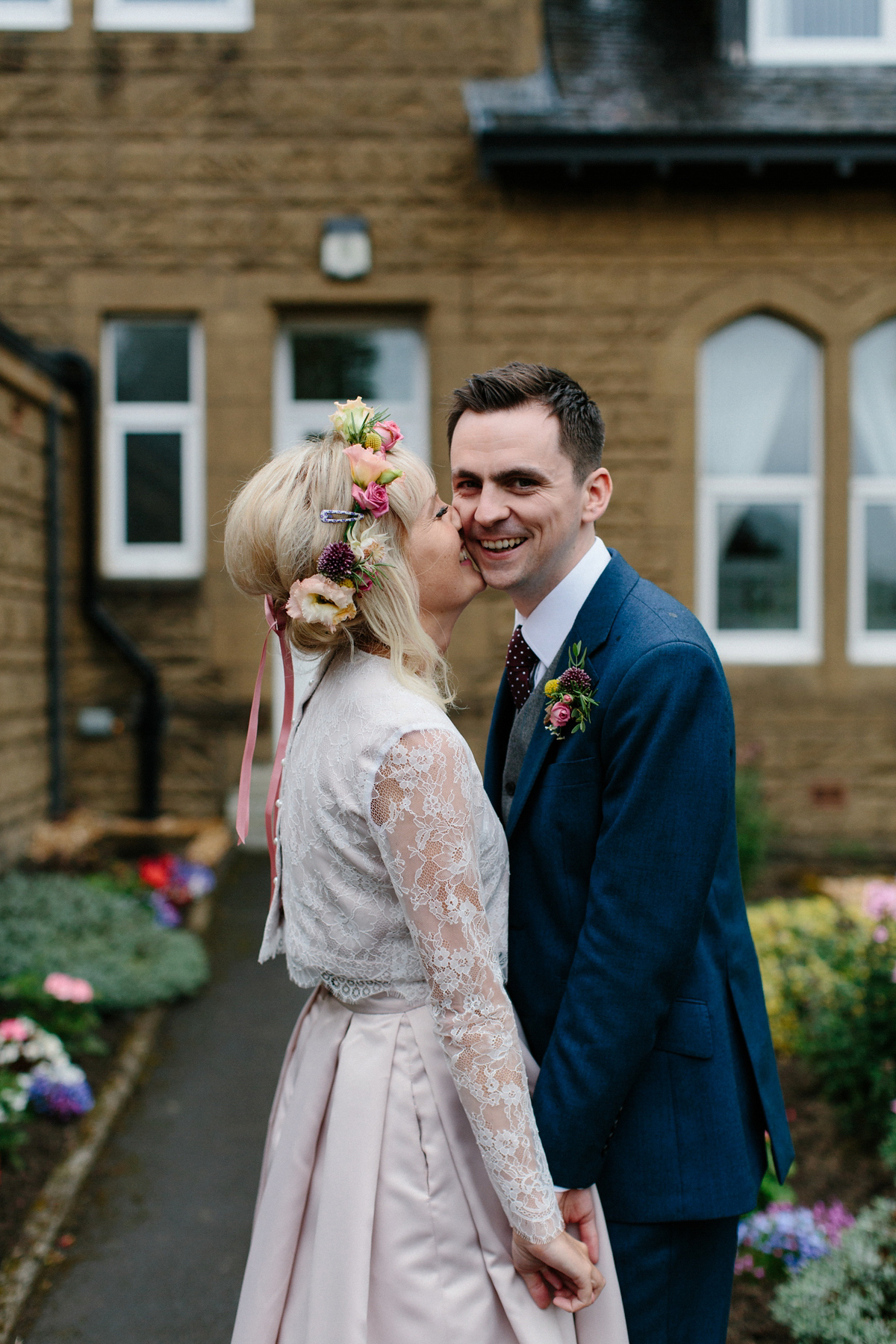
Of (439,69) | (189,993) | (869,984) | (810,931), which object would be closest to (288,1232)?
(869,984)

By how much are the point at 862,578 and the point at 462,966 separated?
6.79m

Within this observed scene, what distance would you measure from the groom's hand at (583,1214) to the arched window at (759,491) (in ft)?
20.0

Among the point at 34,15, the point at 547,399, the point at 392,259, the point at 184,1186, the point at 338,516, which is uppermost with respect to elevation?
the point at 34,15

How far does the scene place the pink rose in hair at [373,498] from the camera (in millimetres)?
1582

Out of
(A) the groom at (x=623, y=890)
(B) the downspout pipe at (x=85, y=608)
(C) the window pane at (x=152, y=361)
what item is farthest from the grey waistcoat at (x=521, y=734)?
(C) the window pane at (x=152, y=361)

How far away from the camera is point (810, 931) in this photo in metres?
5.14

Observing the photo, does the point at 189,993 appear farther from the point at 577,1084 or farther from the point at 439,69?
the point at 439,69

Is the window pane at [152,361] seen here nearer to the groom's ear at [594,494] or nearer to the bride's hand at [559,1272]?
the groom's ear at [594,494]

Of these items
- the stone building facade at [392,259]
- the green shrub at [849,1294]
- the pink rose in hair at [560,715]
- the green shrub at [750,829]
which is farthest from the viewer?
the stone building facade at [392,259]

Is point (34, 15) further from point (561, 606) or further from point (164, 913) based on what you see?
point (561, 606)

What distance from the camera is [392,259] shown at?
7082mm

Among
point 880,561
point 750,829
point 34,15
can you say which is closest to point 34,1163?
point 750,829

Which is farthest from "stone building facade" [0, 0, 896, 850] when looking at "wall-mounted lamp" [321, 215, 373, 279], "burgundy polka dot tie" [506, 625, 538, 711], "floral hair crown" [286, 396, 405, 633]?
"floral hair crown" [286, 396, 405, 633]

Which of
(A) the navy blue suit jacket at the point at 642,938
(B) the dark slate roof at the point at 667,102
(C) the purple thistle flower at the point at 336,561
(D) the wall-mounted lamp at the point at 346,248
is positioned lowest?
(A) the navy blue suit jacket at the point at 642,938
